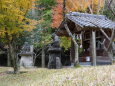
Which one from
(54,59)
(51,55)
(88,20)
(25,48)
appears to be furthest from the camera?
(25,48)

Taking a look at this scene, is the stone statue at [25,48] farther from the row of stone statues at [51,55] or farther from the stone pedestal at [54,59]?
the stone pedestal at [54,59]

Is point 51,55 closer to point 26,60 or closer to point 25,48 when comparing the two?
point 26,60

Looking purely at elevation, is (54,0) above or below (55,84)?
above

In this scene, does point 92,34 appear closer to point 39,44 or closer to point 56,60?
point 56,60

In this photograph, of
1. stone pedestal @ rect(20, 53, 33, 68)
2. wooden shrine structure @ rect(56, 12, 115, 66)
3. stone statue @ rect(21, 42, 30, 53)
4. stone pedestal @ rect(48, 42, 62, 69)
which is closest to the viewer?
wooden shrine structure @ rect(56, 12, 115, 66)

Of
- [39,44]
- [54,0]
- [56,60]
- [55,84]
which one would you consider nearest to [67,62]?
[39,44]

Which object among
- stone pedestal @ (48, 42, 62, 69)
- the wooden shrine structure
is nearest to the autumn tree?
the wooden shrine structure

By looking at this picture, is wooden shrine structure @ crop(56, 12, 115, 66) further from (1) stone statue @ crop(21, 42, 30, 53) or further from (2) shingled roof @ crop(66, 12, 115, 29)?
(1) stone statue @ crop(21, 42, 30, 53)

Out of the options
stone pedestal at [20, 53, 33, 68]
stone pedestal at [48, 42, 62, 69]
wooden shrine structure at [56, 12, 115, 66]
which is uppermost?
wooden shrine structure at [56, 12, 115, 66]

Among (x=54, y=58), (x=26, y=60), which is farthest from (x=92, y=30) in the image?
(x=26, y=60)

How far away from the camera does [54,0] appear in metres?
18.6

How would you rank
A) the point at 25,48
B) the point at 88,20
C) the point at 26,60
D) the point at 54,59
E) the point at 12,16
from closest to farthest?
1. the point at 12,16
2. the point at 88,20
3. the point at 54,59
4. the point at 26,60
5. the point at 25,48

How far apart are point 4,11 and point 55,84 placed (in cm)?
511

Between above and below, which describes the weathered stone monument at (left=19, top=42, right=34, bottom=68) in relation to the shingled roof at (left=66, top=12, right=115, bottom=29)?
below
